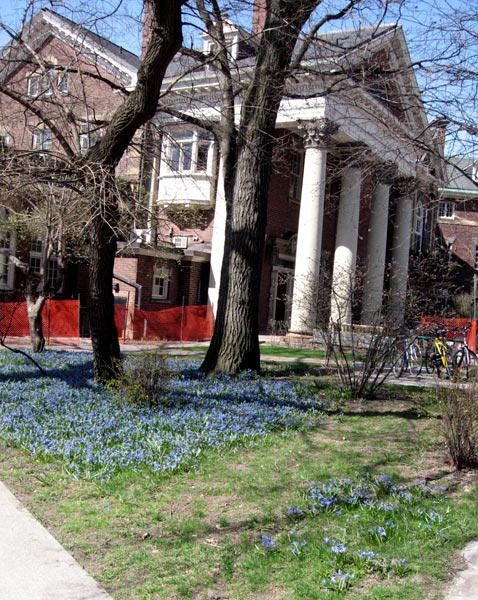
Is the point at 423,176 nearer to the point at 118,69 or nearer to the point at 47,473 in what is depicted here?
the point at 47,473

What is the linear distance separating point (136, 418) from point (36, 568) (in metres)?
3.71

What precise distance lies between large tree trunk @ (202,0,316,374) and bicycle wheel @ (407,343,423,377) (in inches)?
140

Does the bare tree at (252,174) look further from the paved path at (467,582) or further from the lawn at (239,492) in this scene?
the paved path at (467,582)

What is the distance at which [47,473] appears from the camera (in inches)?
238

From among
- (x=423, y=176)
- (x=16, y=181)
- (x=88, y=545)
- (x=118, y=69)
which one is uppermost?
(x=118, y=69)

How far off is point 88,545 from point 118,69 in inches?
935

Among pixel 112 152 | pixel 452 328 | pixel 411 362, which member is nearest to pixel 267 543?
pixel 112 152

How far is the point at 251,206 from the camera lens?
478 inches

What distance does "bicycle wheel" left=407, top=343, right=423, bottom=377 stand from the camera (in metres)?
13.6

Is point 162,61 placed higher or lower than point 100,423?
higher

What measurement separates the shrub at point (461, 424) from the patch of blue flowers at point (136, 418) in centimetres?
215

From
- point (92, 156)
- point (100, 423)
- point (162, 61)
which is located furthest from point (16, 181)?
point (100, 423)

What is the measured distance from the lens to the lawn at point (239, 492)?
13.3ft

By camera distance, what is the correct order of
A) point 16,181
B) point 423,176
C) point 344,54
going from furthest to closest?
point 423,176, point 344,54, point 16,181
